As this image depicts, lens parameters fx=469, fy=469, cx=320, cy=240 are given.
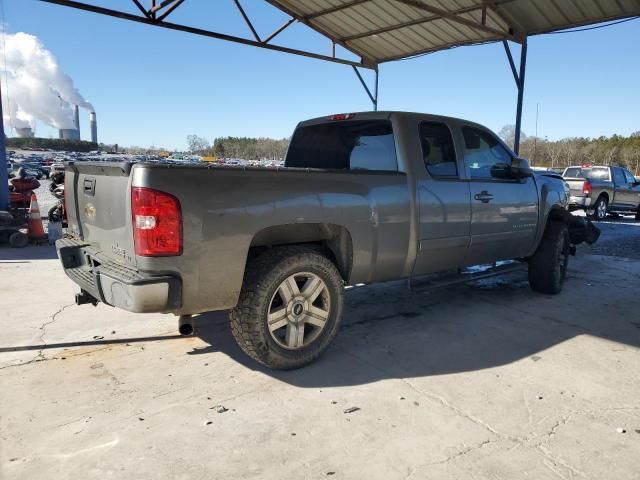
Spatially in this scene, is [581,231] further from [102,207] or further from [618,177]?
[618,177]

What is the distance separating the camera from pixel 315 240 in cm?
372

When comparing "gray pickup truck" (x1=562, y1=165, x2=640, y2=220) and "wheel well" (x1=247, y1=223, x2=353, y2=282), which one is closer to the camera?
"wheel well" (x1=247, y1=223, x2=353, y2=282)

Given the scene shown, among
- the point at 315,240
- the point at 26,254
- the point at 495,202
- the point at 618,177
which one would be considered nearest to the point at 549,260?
the point at 495,202

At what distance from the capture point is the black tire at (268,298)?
326 cm

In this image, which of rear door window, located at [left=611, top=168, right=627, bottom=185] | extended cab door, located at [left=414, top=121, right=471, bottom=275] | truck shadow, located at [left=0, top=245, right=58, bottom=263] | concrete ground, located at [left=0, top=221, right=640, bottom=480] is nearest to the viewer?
concrete ground, located at [left=0, top=221, right=640, bottom=480]

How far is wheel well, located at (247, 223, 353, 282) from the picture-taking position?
11.1 ft

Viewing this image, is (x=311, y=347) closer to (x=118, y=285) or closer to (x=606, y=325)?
(x=118, y=285)

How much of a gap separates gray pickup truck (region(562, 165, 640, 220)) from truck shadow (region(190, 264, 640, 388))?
1023 cm

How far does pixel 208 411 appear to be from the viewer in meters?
2.95

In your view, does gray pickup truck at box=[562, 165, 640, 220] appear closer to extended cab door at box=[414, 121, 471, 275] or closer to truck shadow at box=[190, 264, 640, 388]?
truck shadow at box=[190, 264, 640, 388]

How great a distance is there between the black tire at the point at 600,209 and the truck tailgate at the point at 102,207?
53.3 feet

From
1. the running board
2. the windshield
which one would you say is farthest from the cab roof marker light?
the windshield

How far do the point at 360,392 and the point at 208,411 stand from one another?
1.02 m

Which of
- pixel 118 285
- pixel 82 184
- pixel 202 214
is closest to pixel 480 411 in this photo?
pixel 202 214
